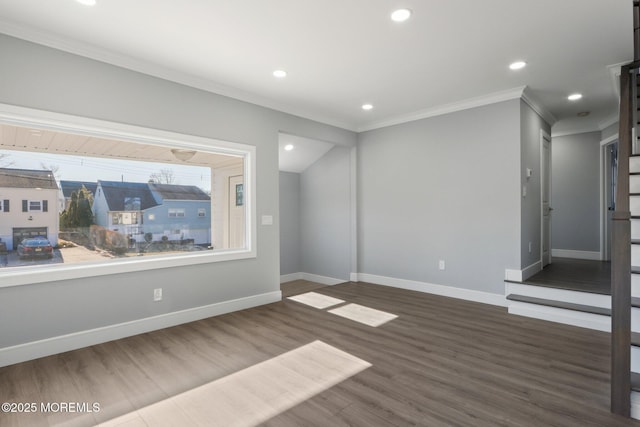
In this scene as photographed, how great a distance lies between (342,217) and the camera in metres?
6.04

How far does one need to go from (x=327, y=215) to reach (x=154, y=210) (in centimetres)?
332

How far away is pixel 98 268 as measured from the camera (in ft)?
10.1

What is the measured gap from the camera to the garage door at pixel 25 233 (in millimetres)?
2805

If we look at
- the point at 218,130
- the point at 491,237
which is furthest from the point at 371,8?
the point at 491,237

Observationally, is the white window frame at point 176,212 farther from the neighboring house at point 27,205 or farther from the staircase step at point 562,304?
the staircase step at point 562,304

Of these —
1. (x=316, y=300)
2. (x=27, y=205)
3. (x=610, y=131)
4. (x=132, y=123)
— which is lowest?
(x=316, y=300)

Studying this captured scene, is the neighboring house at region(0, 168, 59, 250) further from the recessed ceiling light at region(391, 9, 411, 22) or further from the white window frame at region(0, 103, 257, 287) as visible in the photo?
the recessed ceiling light at region(391, 9, 411, 22)

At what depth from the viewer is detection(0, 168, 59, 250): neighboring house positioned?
2.77 m

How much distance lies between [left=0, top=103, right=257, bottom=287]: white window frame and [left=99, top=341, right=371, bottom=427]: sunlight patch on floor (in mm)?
1544

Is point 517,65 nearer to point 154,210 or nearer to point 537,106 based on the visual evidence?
point 537,106

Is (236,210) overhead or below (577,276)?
overhead

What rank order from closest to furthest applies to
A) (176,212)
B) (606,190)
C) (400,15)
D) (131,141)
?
(400,15) → (131,141) → (176,212) → (606,190)

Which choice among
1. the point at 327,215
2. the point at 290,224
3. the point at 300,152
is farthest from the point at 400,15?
the point at 290,224

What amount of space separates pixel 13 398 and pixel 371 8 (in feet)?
12.1
